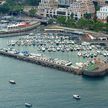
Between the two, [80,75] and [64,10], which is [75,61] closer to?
[80,75]

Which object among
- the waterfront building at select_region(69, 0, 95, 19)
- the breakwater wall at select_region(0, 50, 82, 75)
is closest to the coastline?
the breakwater wall at select_region(0, 50, 82, 75)

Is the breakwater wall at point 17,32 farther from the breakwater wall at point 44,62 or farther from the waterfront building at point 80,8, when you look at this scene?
the breakwater wall at point 44,62

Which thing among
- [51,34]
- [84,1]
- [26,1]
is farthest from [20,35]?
[26,1]

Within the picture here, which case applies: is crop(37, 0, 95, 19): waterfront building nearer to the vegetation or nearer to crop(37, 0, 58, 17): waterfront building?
crop(37, 0, 58, 17): waterfront building

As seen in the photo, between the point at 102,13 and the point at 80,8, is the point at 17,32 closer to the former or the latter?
the point at 80,8

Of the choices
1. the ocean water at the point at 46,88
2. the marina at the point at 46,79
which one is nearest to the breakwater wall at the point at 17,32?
the marina at the point at 46,79

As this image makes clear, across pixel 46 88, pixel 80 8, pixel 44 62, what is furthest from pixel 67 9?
pixel 46 88
